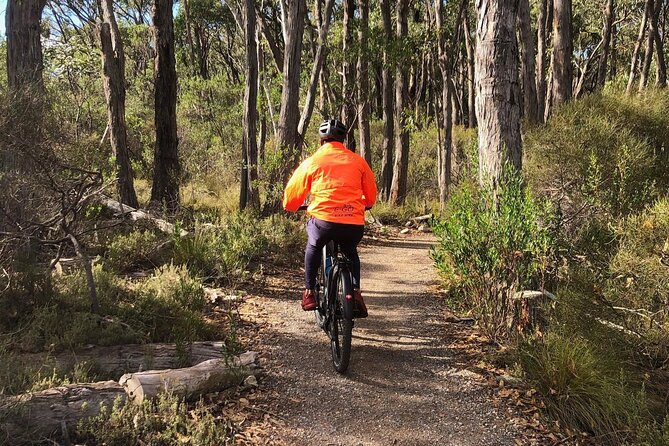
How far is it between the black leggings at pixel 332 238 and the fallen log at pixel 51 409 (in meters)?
1.87

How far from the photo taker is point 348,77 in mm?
12961

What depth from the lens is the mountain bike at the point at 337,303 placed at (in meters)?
4.11

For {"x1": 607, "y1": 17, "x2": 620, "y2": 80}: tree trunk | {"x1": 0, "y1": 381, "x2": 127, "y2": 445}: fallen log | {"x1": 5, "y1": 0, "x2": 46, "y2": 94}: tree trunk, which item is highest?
{"x1": 607, "y1": 17, "x2": 620, "y2": 80}: tree trunk

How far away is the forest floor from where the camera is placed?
11.6ft

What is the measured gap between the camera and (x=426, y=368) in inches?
177

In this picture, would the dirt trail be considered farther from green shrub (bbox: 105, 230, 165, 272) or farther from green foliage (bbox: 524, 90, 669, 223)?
green foliage (bbox: 524, 90, 669, 223)

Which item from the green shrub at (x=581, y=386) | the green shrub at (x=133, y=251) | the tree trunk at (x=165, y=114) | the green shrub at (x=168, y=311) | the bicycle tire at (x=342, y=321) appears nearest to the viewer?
the green shrub at (x=581, y=386)

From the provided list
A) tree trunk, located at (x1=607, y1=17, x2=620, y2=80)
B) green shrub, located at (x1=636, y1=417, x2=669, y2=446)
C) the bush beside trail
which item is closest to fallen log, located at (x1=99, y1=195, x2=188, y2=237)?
the bush beside trail

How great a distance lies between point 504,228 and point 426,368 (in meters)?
1.47

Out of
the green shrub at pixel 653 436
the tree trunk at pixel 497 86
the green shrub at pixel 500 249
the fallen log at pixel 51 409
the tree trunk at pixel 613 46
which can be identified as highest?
the tree trunk at pixel 613 46

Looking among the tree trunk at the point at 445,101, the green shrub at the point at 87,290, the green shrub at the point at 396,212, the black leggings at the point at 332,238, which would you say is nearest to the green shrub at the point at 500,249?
the black leggings at the point at 332,238

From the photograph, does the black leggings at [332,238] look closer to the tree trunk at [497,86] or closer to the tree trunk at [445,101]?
the tree trunk at [497,86]

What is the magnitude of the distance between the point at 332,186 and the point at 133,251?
13.2 feet

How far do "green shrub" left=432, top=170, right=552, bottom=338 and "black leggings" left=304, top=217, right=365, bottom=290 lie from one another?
121cm
